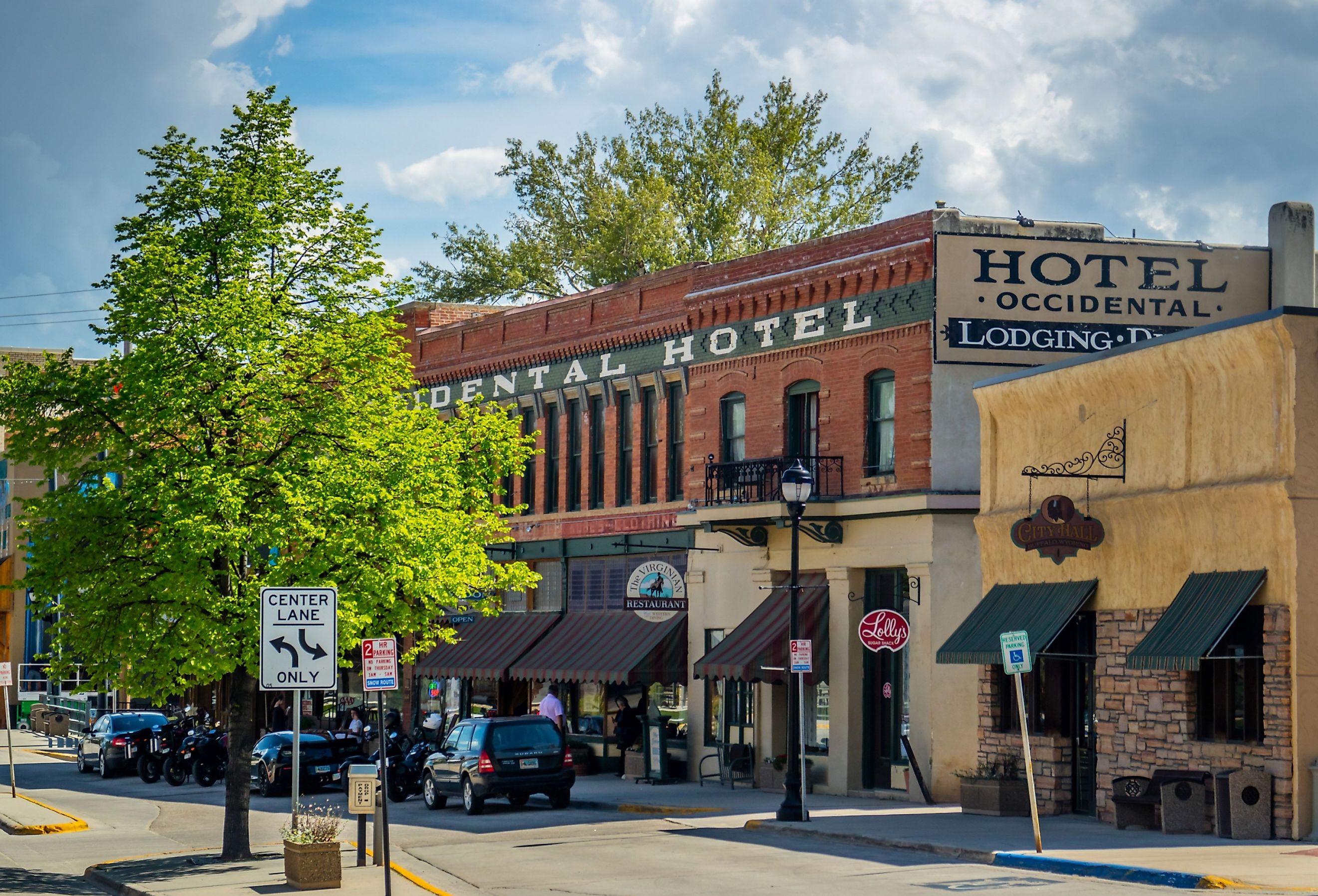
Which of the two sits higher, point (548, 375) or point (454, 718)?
point (548, 375)

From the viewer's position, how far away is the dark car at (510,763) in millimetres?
27656

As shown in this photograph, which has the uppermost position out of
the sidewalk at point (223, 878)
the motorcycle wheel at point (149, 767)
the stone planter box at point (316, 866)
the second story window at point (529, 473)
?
the second story window at point (529, 473)

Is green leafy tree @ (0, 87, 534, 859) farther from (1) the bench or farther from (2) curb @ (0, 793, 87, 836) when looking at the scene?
(1) the bench

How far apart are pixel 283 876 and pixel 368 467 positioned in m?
5.10

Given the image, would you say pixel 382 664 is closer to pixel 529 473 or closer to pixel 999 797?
pixel 999 797

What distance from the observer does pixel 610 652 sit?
113ft

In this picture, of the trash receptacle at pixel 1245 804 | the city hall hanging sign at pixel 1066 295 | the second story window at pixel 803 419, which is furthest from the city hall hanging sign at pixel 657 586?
the trash receptacle at pixel 1245 804

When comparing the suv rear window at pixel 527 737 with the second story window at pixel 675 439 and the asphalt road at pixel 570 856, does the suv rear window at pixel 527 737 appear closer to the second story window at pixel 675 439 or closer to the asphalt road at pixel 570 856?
the asphalt road at pixel 570 856

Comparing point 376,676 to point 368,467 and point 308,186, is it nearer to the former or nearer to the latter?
point 368,467

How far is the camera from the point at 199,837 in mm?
25797

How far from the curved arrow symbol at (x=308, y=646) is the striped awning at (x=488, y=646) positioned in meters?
19.8

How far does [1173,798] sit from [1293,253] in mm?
11571

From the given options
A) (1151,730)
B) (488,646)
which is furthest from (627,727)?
(1151,730)

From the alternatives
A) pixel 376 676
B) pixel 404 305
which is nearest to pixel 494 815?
pixel 376 676
